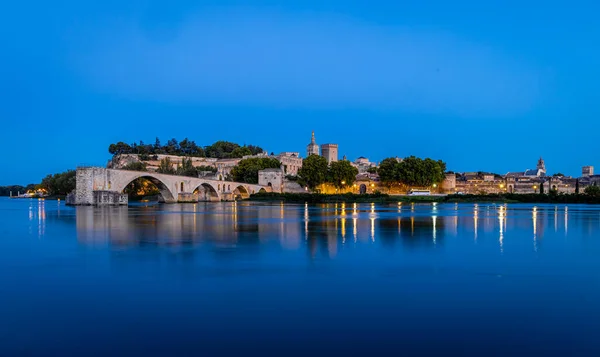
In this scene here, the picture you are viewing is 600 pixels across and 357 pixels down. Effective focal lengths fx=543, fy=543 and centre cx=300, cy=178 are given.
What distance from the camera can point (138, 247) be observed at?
14.8 meters

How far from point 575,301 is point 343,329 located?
3.94 metres

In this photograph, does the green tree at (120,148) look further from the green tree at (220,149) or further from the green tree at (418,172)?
the green tree at (418,172)

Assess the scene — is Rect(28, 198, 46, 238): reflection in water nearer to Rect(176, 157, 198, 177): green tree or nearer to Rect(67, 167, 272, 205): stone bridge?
Rect(67, 167, 272, 205): stone bridge

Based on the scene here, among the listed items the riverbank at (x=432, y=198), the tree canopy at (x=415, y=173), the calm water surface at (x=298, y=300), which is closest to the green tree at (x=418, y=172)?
the tree canopy at (x=415, y=173)

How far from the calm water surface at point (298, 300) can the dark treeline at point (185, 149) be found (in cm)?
10359

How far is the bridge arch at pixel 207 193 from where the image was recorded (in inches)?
2885

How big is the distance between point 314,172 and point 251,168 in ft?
42.9

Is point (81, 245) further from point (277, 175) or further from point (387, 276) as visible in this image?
point (277, 175)

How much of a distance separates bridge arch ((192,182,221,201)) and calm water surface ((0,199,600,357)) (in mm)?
57824

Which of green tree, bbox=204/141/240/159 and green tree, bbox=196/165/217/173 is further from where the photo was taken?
green tree, bbox=204/141/240/159

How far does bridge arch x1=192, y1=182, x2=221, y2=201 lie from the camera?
2885 inches

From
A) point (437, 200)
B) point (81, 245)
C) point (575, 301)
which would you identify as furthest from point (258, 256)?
point (437, 200)

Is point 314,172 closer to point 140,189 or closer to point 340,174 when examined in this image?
point 340,174

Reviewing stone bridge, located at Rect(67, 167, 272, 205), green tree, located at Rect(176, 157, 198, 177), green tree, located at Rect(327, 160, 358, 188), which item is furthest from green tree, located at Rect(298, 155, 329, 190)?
green tree, located at Rect(176, 157, 198, 177)
